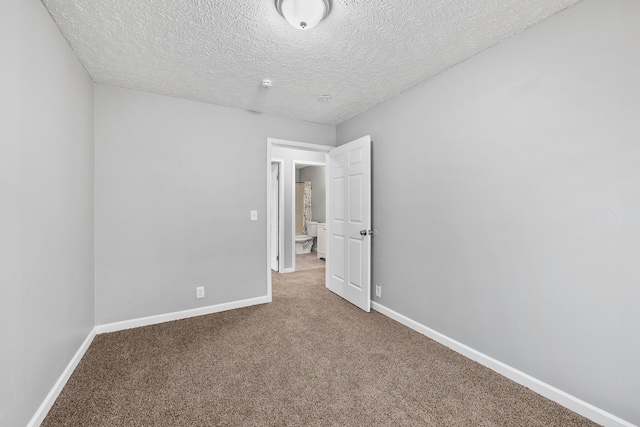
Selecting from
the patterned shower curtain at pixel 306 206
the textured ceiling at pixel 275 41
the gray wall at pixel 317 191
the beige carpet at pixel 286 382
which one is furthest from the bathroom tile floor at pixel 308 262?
the textured ceiling at pixel 275 41

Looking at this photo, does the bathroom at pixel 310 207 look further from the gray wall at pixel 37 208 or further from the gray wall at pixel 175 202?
the gray wall at pixel 37 208

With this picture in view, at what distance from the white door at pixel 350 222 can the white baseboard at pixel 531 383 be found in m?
0.78

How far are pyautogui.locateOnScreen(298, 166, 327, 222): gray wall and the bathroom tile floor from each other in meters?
1.10

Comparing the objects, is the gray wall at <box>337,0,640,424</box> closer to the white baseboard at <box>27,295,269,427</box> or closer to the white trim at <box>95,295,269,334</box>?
the white trim at <box>95,295,269,334</box>

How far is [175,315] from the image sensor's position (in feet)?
9.43

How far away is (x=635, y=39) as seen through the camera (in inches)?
54.1

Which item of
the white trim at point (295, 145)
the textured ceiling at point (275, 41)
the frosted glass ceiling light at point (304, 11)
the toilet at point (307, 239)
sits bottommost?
the toilet at point (307, 239)

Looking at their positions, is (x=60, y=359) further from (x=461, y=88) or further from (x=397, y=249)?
(x=461, y=88)

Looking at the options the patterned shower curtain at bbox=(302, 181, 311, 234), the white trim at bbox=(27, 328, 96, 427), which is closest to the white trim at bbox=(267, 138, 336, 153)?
the white trim at bbox=(27, 328, 96, 427)

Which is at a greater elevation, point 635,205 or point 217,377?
point 635,205

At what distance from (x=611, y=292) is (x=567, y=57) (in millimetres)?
1384

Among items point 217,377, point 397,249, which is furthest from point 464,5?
point 217,377

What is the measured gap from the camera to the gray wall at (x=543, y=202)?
56.2 inches

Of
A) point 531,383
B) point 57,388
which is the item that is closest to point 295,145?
point 57,388
